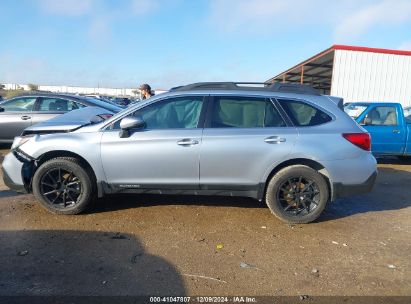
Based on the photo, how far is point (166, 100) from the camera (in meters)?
4.71

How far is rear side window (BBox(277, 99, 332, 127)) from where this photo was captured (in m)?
4.61

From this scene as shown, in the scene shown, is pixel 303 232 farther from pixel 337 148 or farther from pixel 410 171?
pixel 410 171

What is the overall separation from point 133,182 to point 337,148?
260cm

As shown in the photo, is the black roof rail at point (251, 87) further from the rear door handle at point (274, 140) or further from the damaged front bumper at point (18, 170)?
the damaged front bumper at point (18, 170)

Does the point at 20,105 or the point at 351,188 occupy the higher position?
the point at 20,105

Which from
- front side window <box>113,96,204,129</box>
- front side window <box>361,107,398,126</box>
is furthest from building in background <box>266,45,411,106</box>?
front side window <box>113,96,204,129</box>

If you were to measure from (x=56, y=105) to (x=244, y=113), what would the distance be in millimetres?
6367

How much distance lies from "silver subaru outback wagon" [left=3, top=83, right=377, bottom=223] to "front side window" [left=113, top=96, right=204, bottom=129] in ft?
0.04

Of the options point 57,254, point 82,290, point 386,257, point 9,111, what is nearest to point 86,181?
point 57,254

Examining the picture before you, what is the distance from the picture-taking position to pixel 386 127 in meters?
8.81

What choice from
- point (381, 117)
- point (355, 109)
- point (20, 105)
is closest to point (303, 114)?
point (355, 109)

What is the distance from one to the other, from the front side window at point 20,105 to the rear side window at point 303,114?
7.12m

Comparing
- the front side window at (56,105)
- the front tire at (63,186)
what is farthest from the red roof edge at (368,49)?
the front tire at (63,186)

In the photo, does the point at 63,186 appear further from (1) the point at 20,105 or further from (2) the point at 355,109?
(2) the point at 355,109
